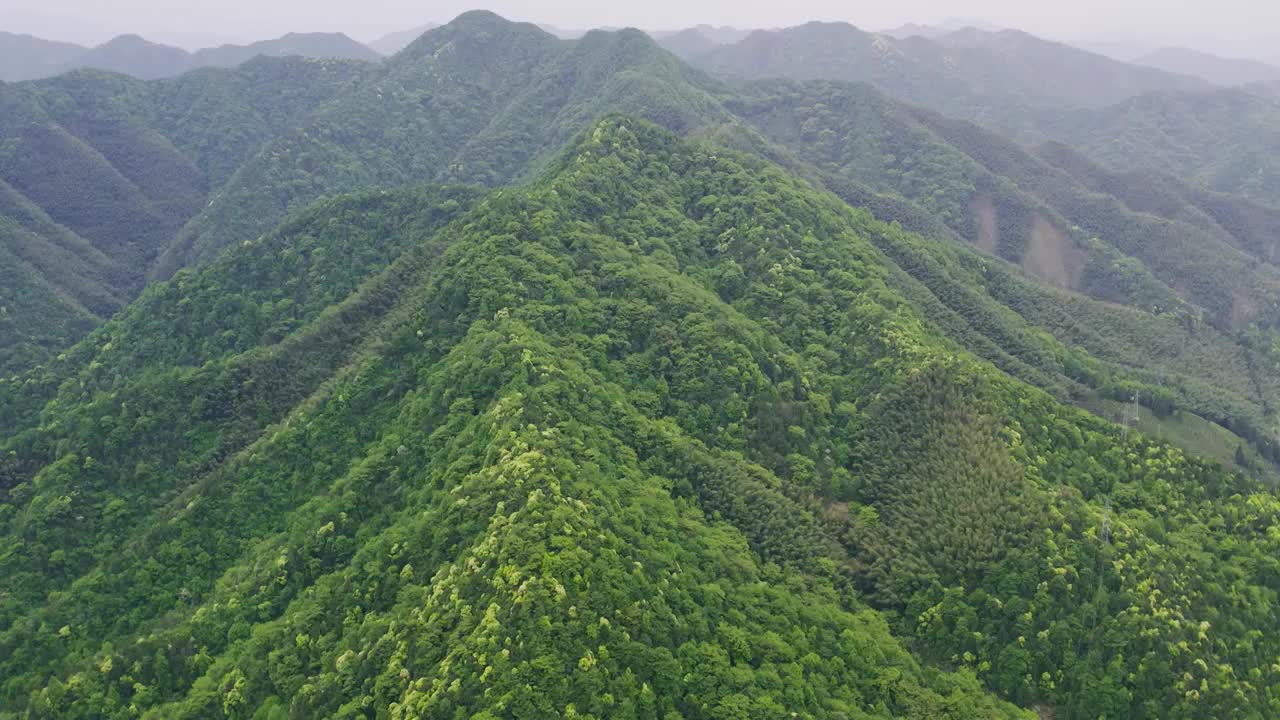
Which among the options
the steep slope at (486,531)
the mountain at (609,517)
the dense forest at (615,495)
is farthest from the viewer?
the dense forest at (615,495)

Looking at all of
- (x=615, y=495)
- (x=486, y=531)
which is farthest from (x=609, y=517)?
(x=486, y=531)

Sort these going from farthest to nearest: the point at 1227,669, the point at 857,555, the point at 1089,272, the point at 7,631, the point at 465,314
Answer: the point at 1089,272
the point at 465,314
the point at 857,555
the point at 7,631
the point at 1227,669

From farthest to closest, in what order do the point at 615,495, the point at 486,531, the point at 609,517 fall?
1. the point at 615,495
2. the point at 609,517
3. the point at 486,531

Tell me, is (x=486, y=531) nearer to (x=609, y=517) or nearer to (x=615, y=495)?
(x=609, y=517)

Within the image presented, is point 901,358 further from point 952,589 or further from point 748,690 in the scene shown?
point 748,690

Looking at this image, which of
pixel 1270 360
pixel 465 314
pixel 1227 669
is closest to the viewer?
pixel 1227 669

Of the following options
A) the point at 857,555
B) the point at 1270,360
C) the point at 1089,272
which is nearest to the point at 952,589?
the point at 857,555

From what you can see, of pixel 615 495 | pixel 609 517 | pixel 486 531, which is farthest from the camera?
pixel 615 495

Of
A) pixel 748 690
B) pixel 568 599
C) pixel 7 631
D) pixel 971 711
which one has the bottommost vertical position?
pixel 7 631
